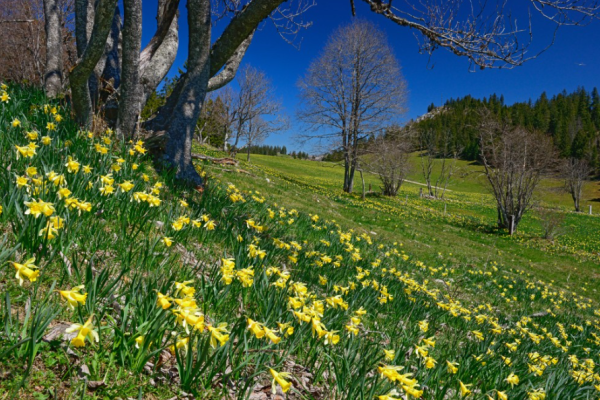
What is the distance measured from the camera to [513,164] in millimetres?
17500

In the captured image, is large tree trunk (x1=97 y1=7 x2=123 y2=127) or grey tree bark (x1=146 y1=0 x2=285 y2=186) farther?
large tree trunk (x1=97 y1=7 x2=123 y2=127)

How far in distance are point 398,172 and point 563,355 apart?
25377 mm

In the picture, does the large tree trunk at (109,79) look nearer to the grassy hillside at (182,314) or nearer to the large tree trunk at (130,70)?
the large tree trunk at (130,70)

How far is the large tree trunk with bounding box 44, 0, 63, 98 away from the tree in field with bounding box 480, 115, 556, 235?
62.1 ft

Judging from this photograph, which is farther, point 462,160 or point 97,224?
point 462,160

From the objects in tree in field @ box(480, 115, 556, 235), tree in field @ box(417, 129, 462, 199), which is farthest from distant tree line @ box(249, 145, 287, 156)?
tree in field @ box(480, 115, 556, 235)

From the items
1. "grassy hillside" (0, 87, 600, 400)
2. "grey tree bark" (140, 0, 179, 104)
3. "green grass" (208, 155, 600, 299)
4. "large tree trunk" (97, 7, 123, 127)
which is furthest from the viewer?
"green grass" (208, 155, 600, 299)

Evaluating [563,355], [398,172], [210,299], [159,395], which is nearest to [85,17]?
[210,299]

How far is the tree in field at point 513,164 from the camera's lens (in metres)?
17.6

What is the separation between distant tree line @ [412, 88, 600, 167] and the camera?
68.3 meters

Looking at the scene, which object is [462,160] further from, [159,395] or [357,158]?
[159,395]

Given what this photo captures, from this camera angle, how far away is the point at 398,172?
28406mm

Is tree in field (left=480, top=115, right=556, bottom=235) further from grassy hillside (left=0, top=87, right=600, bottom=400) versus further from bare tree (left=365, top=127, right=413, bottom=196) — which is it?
grassy hillside (left=0, top=87, right=600, bottom=400)

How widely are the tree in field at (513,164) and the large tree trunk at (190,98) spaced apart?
56.9ft
